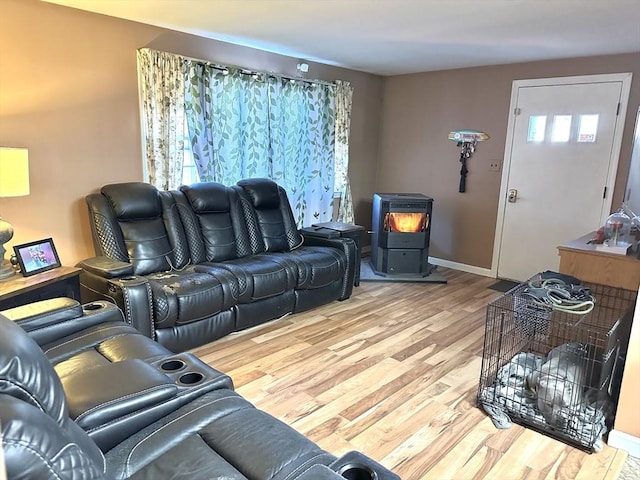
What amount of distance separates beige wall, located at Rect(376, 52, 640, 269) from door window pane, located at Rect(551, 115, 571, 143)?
1.38 feet

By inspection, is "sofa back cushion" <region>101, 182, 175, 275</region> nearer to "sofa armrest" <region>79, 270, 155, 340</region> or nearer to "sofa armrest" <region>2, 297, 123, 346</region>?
"sofa armrest" <region>79, 270, 155, 340</region>

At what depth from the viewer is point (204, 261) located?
3754 mm

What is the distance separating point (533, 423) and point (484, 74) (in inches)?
148

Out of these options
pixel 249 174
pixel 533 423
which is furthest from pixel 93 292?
pixel 533 423

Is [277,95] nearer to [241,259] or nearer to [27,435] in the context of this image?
[241,259]

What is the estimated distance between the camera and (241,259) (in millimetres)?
3834

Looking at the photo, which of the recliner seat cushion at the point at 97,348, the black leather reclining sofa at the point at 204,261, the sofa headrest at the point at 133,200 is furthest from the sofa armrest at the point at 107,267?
→ the recliner seat cushion at the point at 97,348

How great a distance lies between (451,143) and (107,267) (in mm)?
3924

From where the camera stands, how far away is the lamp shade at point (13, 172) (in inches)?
105

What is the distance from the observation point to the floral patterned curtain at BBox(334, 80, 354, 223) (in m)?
5.15

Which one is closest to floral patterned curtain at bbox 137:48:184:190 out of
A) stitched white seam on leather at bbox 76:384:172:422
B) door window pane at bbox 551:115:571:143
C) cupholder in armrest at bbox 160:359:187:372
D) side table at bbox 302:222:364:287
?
side table at bbox 302:222:364:287

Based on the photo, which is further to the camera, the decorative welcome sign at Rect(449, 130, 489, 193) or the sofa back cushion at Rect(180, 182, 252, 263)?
the decorative welcome sign at Rect(449, 130, 489, 193)

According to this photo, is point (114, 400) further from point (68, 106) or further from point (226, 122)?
point (226, 122)

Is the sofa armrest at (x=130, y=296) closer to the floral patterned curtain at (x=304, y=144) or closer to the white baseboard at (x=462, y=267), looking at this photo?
the floral patterned curtain at (x=304, y=144)
